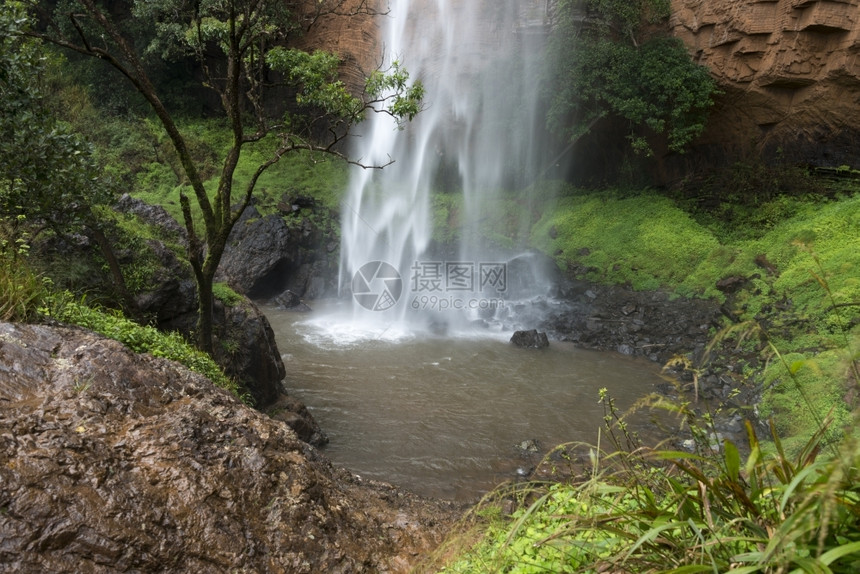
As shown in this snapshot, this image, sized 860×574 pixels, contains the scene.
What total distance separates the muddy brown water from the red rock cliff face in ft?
29.0

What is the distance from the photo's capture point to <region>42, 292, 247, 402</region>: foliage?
13.3ft

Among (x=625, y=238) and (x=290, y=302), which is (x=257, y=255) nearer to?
(x=290, y=302)

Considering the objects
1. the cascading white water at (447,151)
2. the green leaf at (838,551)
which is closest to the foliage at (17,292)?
the green leaf at (838,551)

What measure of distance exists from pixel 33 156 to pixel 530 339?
9.25m

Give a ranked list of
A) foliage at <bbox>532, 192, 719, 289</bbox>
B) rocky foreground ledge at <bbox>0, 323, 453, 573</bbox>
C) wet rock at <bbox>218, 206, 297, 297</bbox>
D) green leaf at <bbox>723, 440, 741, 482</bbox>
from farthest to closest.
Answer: wet rock at <bbox>218, 206, 297, 297</bbox> < foliage at <bbox>532, 192, 719, 289</bbox> < rocky foreground ledge at <bbox>0, 323, 453, 573</bbox> < green leaf at <bbox>723, 440, 741, 482</bbox>

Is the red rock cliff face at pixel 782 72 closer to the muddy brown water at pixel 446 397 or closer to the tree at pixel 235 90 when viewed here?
the muddy brown water at pixel 446 397

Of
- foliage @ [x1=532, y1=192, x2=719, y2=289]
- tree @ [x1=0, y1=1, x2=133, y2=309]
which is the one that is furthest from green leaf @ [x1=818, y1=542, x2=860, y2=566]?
foliage @ [x1=532, y1=192, x2=719, y2=289]

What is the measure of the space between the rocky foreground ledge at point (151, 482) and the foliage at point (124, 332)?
0.50 metres

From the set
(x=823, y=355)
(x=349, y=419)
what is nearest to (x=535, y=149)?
(x=823, y=355)

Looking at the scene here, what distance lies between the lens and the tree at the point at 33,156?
15.2 ft

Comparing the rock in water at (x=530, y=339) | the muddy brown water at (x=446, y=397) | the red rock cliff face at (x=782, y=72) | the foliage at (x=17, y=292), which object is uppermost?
the red rock cliff face at (x=782, y=72)

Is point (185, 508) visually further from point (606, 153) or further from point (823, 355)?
point (606, 153)

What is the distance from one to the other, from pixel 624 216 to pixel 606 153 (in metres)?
2.93

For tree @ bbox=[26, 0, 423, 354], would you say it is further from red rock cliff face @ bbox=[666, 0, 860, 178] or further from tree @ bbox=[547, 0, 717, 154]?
red rock cliff face @ bbox=[666, 0, 860, 178]
